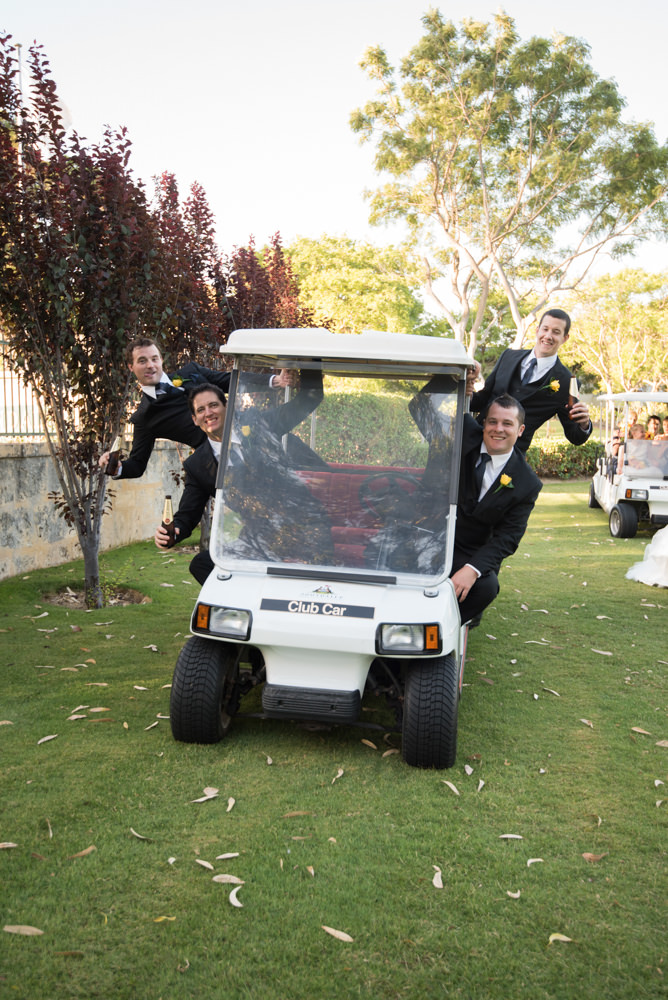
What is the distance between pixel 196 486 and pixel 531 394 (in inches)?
83.4

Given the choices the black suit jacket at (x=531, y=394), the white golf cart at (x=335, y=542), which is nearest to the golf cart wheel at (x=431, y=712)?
the white golf cart at (x=335, y=542)

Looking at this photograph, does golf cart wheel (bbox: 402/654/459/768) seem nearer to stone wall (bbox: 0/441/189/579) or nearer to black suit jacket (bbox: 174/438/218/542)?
black suit jacket (bbox: 174/438/218/542)

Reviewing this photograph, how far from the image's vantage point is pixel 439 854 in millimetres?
2910

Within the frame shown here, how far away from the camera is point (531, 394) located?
5.08 metres

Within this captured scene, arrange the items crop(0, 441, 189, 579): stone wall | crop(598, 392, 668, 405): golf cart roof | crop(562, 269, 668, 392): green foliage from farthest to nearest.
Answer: crop(562, 269, 668, 392): green foliage
crop(598, 392, 668, 405): golf cart roof
crop(0, 441, 189, 579): stone wall

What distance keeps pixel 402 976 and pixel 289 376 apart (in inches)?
97.5

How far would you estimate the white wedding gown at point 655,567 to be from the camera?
26.0ft

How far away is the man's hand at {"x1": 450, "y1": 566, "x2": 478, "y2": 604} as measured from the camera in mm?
3914

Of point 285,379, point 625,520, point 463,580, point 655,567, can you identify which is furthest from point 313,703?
point 625,520

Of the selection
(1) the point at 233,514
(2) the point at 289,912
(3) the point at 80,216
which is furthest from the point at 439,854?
(3) the point at 80,216

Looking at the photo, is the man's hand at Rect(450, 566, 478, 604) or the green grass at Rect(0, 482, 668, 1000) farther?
the man's hand at Rect(450, 566, 478, 604)

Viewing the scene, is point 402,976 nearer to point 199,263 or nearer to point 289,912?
point 289,912

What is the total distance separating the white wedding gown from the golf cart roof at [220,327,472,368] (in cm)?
517

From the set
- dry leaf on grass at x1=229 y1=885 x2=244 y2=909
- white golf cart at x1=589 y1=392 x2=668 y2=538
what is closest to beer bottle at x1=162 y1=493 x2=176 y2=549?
dry leaf on grass at x1=229 y1=885 x2=244 y2=909
